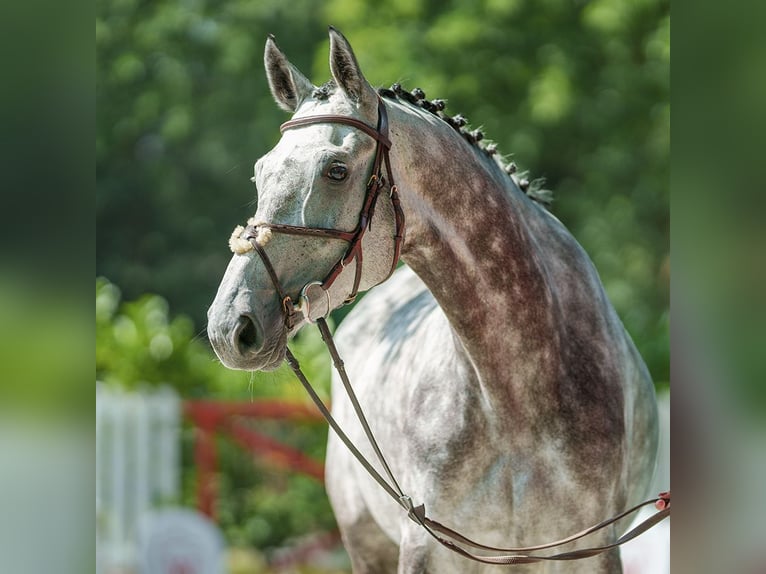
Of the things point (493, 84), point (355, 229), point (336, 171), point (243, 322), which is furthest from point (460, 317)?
point (493, 84)

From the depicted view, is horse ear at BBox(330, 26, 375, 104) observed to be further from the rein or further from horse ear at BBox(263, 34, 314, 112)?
horse ear at BBox(263, 34, 314, 112)

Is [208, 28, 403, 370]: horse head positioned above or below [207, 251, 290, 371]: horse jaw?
above

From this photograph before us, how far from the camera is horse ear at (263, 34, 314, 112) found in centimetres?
246

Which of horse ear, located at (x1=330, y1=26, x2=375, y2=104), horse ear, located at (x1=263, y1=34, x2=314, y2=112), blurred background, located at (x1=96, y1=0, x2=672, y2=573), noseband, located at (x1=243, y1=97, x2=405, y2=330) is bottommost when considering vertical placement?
noseband, located at (x1=243, y1=97, x2=405, y2=330)

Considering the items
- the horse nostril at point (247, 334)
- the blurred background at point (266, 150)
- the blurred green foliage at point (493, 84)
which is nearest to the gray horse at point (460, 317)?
the horse nostril at point (247, 334)

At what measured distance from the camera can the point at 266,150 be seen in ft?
32.9

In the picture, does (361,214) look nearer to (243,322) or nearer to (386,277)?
(386,277)

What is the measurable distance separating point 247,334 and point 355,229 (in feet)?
1.10

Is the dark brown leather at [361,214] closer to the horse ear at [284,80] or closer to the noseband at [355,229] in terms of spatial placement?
the noseband at [355,229]

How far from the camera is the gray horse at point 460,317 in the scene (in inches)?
86.8

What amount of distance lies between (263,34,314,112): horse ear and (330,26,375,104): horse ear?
174mm

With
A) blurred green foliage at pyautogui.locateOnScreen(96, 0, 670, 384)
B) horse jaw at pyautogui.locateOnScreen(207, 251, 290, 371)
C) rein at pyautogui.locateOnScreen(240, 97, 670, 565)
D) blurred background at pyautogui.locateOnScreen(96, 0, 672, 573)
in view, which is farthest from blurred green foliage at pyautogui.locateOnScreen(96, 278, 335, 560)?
horse jaw at pyautogui.locateOnScreen(207, 251, 290, 371)
